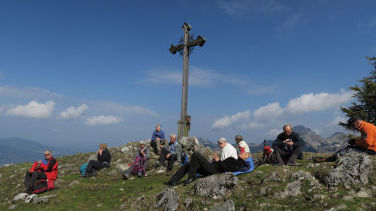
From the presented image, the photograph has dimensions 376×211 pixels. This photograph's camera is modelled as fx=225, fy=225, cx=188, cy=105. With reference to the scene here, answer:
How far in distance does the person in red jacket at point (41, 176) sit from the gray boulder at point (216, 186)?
790 cm

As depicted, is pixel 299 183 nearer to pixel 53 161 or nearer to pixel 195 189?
pixel 195 189

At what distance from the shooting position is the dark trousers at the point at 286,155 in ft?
32.8

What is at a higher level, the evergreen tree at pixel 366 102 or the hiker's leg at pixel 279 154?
the evergreen tree at pixel 366 102

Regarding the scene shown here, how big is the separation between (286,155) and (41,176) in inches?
472

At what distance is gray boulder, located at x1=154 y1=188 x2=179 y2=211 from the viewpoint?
24.8ft

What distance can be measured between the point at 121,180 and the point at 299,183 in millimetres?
9687

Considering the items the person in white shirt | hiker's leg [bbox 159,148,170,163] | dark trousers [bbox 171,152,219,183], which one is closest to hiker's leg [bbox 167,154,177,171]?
hiker's leg [bbox 159,148,170,163]

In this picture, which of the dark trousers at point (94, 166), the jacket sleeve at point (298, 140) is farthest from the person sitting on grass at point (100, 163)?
the jacket sleeve at point (298, 140)

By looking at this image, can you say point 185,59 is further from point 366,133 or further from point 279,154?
point 366,133

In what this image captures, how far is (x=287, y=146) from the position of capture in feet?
34.6

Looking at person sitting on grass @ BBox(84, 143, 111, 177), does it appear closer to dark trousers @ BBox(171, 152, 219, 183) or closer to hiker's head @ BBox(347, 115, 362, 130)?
dark trousers @ BBox(171, 152, 219, 183)

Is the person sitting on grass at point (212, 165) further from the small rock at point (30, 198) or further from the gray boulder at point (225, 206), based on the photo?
the small rock at point (30, 198)

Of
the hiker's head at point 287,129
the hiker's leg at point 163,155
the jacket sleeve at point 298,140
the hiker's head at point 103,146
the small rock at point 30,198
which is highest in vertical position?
the hiker's head at point 287,129

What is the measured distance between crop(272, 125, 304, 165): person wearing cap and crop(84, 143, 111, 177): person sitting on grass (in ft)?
35.3
